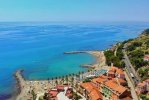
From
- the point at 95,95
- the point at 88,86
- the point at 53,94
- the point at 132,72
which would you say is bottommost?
the point at 53,94

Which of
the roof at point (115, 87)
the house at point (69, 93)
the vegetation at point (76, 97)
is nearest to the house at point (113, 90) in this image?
the roof at point (115, 87)

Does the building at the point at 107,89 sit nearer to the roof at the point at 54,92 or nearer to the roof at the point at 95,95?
the roof at the point at 95,95

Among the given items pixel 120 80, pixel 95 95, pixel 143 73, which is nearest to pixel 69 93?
pixel 95 95

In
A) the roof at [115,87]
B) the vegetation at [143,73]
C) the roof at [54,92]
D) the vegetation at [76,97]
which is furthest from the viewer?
the vegetation at [143,73]

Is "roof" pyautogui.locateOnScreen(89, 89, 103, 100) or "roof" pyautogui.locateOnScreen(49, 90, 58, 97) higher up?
"roof" pyautogui.locateOnScreen(89, 89, 103, 100)

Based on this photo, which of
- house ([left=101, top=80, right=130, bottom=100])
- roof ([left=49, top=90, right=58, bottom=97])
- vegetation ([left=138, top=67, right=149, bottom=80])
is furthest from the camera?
vegetation ([left=138, top=67, right=149, bottom=80])

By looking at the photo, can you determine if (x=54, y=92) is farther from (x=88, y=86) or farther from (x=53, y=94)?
(x=88, y=86)

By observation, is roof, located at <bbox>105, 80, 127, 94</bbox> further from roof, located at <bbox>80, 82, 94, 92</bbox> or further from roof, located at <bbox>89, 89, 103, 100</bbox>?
roof, located at <bbox>80, 82, 94, 92</bbox>

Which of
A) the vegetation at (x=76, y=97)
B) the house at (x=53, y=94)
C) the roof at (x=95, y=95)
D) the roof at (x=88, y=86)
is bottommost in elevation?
the house at (x=53, y=94)

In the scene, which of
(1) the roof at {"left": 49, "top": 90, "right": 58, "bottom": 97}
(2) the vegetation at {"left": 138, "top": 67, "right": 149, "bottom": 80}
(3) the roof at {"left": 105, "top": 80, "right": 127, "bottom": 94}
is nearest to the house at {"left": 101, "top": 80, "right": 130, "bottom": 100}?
(3) the roof at {"left": 105, "top": 80, "right": 127, "bottom": 94}

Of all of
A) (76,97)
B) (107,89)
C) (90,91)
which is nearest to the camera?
(76,97)

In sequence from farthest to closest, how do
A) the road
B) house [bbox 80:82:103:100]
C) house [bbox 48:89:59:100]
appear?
the road, house [bbox 48:89:59:100], house [bbox 80:82:103:100]
